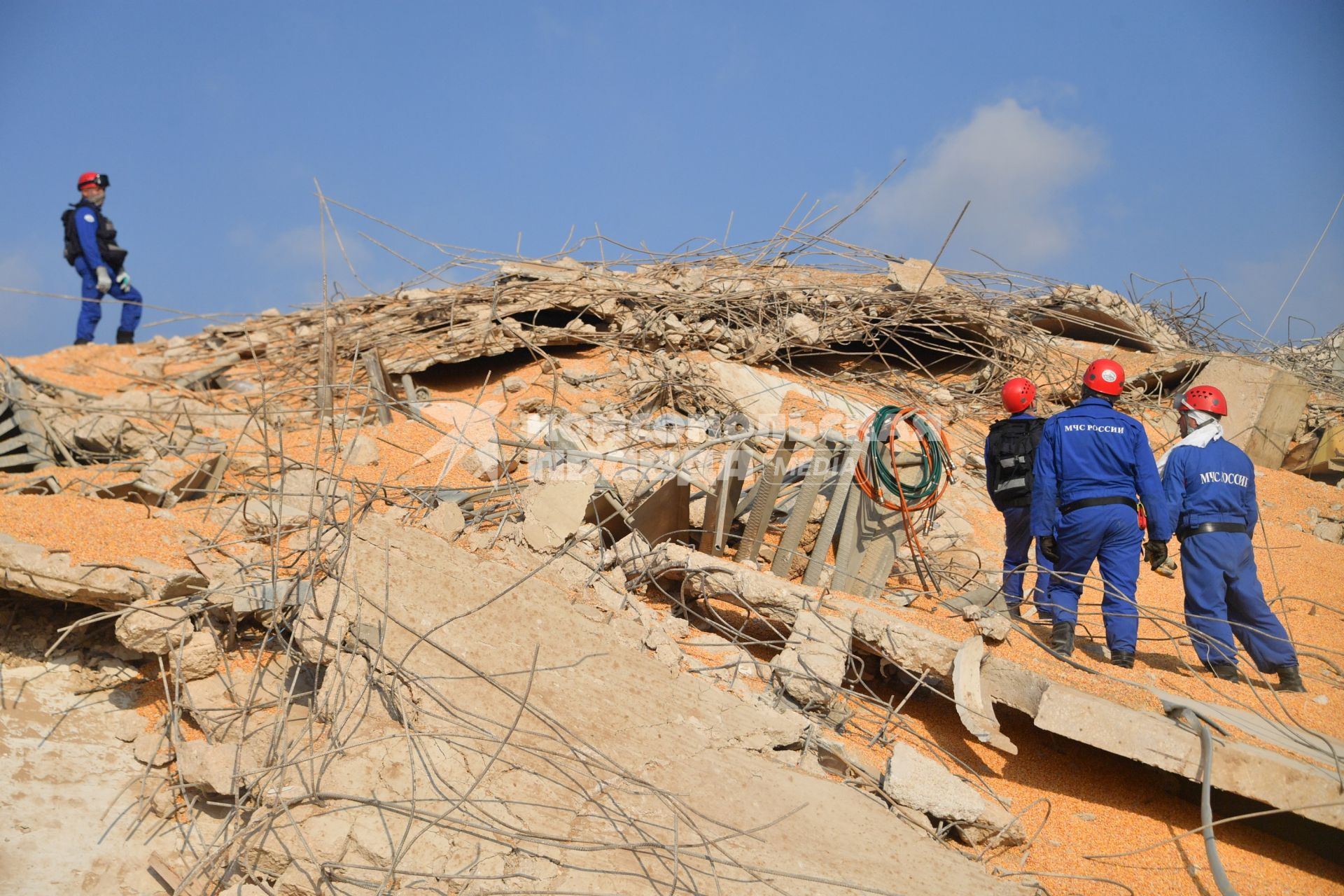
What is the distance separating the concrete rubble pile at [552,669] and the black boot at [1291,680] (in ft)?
4.08

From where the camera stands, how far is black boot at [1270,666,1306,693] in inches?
198

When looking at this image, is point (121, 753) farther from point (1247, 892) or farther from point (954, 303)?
point (954, 303)

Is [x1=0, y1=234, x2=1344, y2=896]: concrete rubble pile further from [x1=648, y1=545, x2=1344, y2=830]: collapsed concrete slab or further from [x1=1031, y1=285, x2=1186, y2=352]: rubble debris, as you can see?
[x1=1031, y1=285, x2=1186, y2=352]: rubble debris

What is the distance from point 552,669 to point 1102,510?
3126 millimetres

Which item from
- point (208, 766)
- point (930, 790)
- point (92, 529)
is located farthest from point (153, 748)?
point (930, 790)

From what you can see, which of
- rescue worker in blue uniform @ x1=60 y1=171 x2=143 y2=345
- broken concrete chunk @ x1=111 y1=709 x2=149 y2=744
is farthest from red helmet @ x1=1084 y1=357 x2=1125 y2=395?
rescue worker in blue uniform @ x1=60 y1=171 x2=143 y2=345

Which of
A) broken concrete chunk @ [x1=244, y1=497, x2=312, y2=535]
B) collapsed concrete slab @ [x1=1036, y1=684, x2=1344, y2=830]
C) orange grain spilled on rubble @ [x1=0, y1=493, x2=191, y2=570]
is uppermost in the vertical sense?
collapsed concrete slab @ [x1=1036, y1=684, x2=1344, y2=830]

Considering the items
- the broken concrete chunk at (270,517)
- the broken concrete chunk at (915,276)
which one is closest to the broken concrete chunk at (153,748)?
the broken concrete chunk at (270,517)

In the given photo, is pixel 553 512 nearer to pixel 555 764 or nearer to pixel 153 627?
pixel 555 764

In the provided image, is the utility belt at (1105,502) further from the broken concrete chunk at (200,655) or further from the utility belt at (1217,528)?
the broken concrete chunk at (200,655)

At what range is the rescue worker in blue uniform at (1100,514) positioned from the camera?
5035 mm

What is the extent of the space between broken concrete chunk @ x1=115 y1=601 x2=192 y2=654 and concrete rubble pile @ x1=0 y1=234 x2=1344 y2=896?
0.05 ft

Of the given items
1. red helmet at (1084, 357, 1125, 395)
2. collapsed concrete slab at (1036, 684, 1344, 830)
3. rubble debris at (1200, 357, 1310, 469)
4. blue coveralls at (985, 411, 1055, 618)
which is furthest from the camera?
rubble debris at (1200, 357, 1310, 469)

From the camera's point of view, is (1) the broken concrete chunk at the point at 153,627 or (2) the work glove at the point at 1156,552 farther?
(2) the work glove at the point at 1156,552
